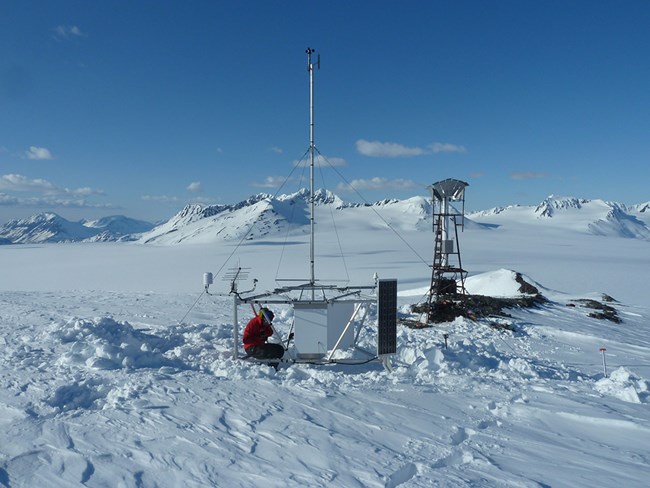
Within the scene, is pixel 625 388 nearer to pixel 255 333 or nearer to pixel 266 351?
pixel 266 351

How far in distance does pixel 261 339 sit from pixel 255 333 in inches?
7.9

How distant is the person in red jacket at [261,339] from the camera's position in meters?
9.67

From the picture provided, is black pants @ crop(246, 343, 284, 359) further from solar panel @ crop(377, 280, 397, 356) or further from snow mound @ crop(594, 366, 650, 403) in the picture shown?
snow mound @ crop(594, 366, 650, 403)

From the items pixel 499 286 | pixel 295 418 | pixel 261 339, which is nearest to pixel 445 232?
pixel 499 286

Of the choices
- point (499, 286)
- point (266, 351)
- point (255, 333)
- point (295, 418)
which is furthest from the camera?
point (499, 286)

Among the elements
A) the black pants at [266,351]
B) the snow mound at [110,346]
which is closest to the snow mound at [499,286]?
the black pants at [266,351]

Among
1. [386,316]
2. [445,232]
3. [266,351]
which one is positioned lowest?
[266,351]

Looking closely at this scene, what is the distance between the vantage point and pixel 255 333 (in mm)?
9930

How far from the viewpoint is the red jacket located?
9.90m

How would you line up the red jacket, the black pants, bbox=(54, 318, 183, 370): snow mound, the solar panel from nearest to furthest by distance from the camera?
bbox=(54, 318, 183, 370): snow mound, the solar panel, the black pants, the red jacket

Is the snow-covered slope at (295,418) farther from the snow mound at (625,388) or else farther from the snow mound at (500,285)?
the snow mound at (500,285)

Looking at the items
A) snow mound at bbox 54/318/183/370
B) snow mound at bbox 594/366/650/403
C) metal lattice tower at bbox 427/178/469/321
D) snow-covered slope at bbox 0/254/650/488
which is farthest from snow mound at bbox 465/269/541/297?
snow mound at bbox 54/318/183/370

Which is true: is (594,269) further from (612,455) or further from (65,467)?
(65,467)

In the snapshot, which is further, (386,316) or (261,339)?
(261,339)
